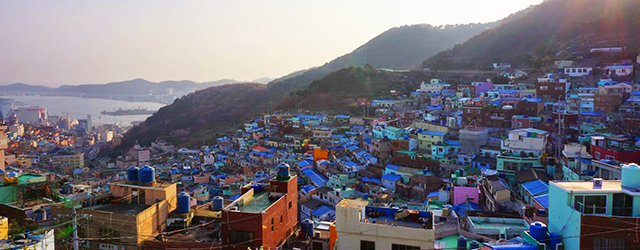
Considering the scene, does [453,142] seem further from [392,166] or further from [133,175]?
[133,175]

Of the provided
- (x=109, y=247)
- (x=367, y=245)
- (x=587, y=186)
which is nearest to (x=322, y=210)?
(x=109, y=247)

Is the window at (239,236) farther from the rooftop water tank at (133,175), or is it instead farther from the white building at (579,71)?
the white building at (579,71)

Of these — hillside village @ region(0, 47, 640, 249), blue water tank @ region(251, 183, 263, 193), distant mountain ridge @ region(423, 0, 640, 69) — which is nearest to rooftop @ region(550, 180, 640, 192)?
hillside village @ region(0, 47, 640, 249)

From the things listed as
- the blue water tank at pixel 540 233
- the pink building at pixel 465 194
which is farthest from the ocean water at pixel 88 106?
the blue water tank at pixel 540 233

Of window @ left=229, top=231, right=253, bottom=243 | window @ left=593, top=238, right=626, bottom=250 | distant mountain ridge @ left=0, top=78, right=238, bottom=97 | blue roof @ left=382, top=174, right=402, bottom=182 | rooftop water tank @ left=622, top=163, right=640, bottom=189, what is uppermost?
distant mountain ridge @ left=0, top=78, right=238, bottom=97

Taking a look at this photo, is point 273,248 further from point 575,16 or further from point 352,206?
point 575,16

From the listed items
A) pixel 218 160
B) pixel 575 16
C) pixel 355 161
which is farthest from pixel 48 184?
pixel 575 16

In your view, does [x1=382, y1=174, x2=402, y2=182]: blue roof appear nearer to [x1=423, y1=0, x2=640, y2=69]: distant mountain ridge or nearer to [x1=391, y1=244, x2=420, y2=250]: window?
[x1=391, y1=244, x2=420, y2=250]: window
